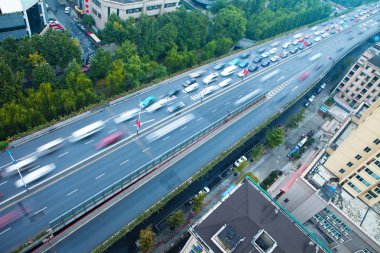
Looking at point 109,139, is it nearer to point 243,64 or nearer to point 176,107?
point 176,107

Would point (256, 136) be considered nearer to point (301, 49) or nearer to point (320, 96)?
point (320, 96)

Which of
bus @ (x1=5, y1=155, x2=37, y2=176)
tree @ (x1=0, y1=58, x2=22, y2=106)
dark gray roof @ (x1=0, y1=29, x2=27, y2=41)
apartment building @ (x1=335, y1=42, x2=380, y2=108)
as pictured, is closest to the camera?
bus @ (x1=5, y1=155, x2=37, y2=176)

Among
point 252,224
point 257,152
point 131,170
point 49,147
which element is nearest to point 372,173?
point 252,224

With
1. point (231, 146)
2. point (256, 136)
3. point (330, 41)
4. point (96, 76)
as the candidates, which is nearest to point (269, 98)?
point (256, 136)

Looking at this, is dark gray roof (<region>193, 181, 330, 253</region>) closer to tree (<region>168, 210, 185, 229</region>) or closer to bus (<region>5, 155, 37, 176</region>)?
tree (<region>168, 210, 185, 229</region>)

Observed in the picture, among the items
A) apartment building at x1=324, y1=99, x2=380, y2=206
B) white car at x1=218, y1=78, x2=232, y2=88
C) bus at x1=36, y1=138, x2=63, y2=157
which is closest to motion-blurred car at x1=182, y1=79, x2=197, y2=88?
white car at x1=218, y1=78, x2=232, y2=88
